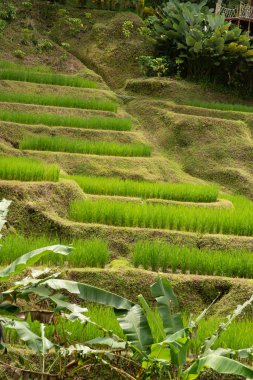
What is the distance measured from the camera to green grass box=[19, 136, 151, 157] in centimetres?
1152

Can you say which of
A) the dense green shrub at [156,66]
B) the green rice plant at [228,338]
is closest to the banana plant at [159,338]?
the green rice plant at [228,338]

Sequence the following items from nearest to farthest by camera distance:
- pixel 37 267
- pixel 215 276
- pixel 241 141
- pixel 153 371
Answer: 1. pixel 153 371
2. pixel 37 267
3. pixel 215 276
4. pixel 241 141

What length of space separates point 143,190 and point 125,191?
0.81 feet

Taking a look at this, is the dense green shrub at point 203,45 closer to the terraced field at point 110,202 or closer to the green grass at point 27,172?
the terraced field at point 110,202

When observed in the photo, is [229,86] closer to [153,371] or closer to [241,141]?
[241,141]

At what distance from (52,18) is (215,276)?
11945 millimetres

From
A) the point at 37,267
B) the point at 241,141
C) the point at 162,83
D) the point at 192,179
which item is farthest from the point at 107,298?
the point at 162,83

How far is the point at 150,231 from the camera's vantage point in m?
8.59

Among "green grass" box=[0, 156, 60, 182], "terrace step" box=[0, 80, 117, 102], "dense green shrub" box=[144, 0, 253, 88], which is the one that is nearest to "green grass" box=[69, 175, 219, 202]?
"green grass" box=[0, 156, 60, 182]

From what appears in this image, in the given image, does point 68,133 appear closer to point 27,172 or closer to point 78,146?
point 78,146

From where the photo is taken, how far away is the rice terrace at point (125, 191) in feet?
17.0

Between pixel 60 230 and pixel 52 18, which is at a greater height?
pixel 52 18

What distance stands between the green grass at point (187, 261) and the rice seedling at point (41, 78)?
7.58m

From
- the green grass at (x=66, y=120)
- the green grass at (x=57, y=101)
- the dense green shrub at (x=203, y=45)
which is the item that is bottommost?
the green grass at (x=66, y=120)
